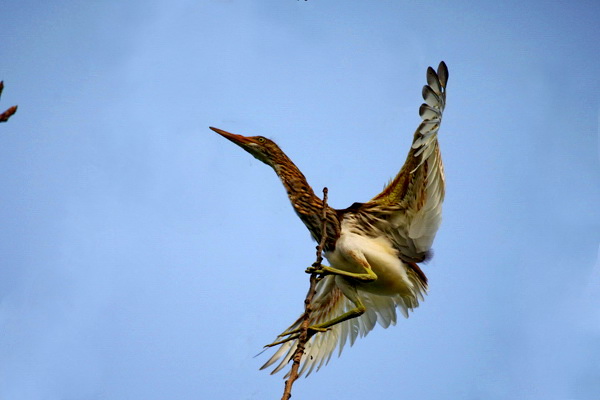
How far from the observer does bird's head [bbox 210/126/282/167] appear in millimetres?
7387

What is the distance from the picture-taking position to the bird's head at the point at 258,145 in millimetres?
7387

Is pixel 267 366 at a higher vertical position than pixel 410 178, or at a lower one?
lower

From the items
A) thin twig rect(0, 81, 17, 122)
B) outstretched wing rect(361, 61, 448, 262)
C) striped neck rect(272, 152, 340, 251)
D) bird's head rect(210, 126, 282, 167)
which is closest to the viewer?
thin twig rect(0, 81, 17, 122)

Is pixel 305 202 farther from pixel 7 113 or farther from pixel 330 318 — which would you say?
pixel 7 113

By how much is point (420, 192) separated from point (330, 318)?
5.92ft

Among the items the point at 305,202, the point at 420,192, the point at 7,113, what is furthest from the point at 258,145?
the point at 7,113

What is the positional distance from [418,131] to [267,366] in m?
2.88

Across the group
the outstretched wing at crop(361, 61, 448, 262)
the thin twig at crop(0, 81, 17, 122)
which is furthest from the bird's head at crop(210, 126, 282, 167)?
the thin twig at crop(0, 81, 17, 122)

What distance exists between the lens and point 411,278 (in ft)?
23.1

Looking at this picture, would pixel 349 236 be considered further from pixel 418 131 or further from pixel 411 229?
pixel 418 131

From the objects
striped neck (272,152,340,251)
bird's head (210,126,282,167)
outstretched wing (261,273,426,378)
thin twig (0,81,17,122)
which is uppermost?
bird's head (210,126,282,167)

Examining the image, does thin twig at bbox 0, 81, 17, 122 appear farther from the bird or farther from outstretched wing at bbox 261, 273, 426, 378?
outstretched wing at bbox 261, 273, 426, 378

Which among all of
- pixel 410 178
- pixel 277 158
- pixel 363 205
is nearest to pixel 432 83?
pixel 410 178

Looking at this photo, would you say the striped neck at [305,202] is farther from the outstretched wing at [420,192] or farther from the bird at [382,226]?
the outstretched wing at [420,192]
